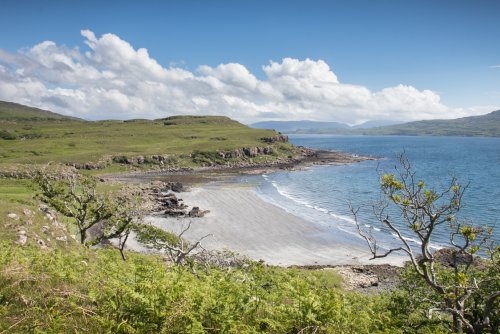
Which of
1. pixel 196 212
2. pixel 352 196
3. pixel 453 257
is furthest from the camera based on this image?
pixel 352 196

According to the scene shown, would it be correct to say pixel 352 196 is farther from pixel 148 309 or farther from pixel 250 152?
pixel 250 152

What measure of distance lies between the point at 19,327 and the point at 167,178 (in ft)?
406

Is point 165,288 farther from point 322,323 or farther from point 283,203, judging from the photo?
point 283,203

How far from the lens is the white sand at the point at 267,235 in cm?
5209

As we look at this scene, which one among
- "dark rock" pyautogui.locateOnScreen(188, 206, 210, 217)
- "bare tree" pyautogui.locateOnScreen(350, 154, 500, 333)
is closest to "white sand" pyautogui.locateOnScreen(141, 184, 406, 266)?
"dark rock" pyautogui.locateOnScreen(188, 206, 210, 217)

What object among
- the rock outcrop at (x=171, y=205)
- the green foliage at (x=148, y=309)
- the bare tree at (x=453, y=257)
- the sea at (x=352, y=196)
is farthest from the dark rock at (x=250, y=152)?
the green foliage at (x=148, y=309)

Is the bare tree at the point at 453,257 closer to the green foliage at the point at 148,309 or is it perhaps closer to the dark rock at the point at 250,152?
the green foliage at the point at 148,309

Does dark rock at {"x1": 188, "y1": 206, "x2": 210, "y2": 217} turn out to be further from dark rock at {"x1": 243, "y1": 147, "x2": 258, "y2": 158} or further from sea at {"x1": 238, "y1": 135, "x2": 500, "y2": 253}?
dark rock at {"x1": 243, "y1": 147, "x2": 258, "y2": 158}

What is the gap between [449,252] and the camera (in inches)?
1907

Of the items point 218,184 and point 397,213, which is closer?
point 397,213

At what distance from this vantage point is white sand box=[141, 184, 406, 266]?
171 feet

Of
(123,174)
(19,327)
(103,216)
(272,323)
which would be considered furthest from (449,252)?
(123,174)

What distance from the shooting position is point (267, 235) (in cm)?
6259

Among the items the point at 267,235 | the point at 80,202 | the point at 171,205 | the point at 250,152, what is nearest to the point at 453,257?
the point at 80,202
